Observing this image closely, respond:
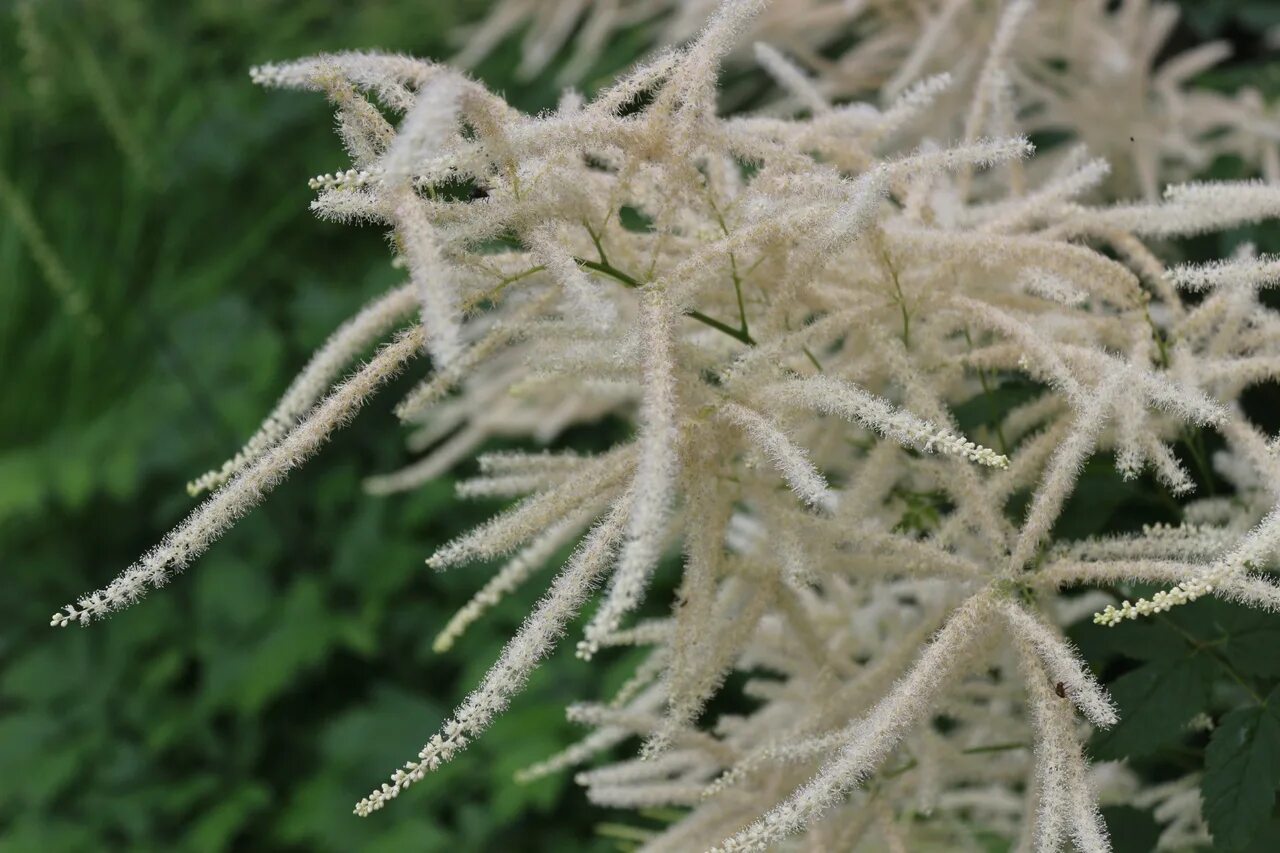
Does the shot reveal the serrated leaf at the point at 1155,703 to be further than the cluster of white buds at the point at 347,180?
Yes

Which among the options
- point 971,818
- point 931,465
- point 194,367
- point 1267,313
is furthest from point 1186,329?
point 194,367

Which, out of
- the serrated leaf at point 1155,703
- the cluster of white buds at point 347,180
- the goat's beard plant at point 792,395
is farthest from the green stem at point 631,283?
the serrated leaf at point 1155,703

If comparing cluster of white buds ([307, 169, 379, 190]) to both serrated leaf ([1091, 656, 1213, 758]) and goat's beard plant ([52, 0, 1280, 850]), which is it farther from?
serrated leaf ([1091, 656, 1213, 758])

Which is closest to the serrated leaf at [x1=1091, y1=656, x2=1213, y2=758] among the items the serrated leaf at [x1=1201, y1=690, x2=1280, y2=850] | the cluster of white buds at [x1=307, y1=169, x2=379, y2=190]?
the serrated leaf at [x1=1201, y1=690, x2=1280, y2=850]

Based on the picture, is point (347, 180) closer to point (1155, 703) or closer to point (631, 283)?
point (631, 283)

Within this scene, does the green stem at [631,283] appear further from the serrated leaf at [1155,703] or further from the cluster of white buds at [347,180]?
the serrated leaf at [1155,703]

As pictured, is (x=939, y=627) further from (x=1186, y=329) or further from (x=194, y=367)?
(x=194, y=367)
